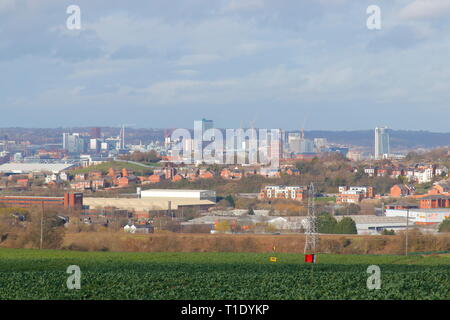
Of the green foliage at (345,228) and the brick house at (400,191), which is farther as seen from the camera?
the brick house at (400,191)

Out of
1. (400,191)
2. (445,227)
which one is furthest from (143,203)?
(400,191)

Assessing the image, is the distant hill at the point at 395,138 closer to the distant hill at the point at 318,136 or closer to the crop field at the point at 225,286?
the distant hill at the point at 318,136

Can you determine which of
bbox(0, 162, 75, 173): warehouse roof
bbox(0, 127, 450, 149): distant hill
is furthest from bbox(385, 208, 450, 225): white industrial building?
bbox(0, 127, 450, 149): distant hill

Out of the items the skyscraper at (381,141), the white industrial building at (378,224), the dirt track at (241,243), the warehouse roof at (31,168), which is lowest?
the white industrial building at (378,224)

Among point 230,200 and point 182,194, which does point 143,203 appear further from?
point 230,200

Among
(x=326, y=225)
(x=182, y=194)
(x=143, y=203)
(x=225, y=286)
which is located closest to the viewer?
(x=225, y=286)

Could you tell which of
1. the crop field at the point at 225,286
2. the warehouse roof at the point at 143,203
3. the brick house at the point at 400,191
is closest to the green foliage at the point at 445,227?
the warehouse roof at the point at 143,203

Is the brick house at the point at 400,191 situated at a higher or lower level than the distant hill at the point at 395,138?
lower

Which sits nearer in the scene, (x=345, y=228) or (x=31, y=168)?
(x=345, y=228)

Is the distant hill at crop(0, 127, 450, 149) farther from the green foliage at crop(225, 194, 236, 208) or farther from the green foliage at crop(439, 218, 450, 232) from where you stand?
the green foliage at crop(439, 218, 450, 232)
